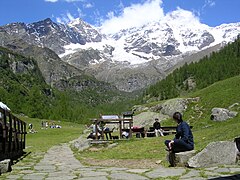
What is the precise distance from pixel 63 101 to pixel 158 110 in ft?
366

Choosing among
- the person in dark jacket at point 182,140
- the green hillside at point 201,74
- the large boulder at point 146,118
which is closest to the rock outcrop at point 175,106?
the large boulder at point 146,118

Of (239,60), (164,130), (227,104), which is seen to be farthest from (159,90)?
(164,130)

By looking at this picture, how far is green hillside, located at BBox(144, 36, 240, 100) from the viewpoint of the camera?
137 m

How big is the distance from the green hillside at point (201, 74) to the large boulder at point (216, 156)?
123 meters

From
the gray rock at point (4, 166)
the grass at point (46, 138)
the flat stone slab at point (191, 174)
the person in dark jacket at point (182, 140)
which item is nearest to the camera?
the flat stone slab at point (191, 174)

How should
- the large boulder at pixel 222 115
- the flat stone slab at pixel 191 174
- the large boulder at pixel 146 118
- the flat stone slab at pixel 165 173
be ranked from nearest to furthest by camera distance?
the flat stone slab at pixel 191 174
the flat stone slab at pixel 165 173
the large boulder at pixel 222 115
the large boulder at pixel 146 118

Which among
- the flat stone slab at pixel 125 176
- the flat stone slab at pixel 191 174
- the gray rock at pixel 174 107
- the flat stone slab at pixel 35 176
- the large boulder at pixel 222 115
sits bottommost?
the flat stone slab at pixel 125 176

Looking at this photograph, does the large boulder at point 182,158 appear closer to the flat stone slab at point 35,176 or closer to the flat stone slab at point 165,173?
the flat stone slab at point 165,173

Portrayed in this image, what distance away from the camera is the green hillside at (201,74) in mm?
137375

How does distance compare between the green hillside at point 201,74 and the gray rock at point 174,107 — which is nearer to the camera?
the gray rock at point 174,107

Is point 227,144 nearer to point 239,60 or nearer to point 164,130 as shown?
point 164,130

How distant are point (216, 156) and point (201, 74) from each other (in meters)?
143

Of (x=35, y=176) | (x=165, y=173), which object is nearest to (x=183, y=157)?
(x=165, y=173)

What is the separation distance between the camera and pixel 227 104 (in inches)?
1844
